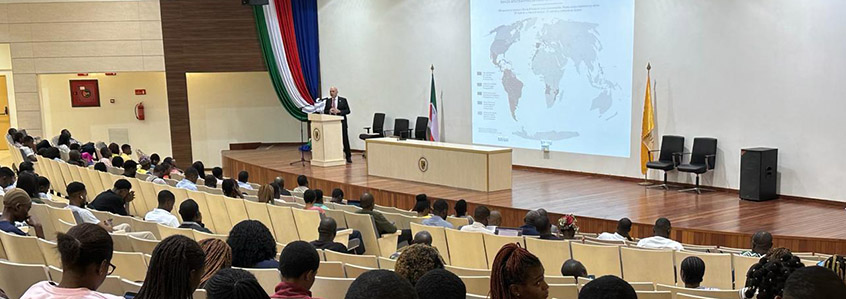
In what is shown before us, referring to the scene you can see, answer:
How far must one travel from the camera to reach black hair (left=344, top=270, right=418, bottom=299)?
6.43 feet

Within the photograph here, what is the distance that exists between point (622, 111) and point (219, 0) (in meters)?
8.30

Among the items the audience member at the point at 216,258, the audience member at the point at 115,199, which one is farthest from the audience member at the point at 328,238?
the audience member at the point at 115,199

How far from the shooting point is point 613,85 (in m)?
11.6

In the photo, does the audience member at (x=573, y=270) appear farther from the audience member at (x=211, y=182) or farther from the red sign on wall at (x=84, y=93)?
the red sign on wall at (x=84, y=93)

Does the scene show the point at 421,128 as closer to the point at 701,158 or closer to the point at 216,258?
the point at 701,158

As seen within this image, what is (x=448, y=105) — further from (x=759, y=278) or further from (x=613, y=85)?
(x=759, y=278)

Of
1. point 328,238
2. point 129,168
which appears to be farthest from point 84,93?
point 328,238

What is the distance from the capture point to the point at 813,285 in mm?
2117

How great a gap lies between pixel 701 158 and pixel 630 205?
5.49 feet

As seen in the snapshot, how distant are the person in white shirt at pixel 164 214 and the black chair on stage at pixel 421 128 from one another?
25.5 feet

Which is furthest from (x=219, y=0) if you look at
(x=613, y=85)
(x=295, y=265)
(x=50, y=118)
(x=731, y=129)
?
(x=295, y=265)

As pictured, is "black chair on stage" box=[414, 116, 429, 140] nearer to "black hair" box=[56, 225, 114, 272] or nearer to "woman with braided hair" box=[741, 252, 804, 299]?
"woman with braided hair" box=[741, 252, 804, 299]

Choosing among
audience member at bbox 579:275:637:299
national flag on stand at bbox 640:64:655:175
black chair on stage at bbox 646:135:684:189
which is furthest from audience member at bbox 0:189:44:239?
national flag on stand at bbox 640:64:655:175

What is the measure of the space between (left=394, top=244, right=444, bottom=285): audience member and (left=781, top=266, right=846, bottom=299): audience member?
1164mm
